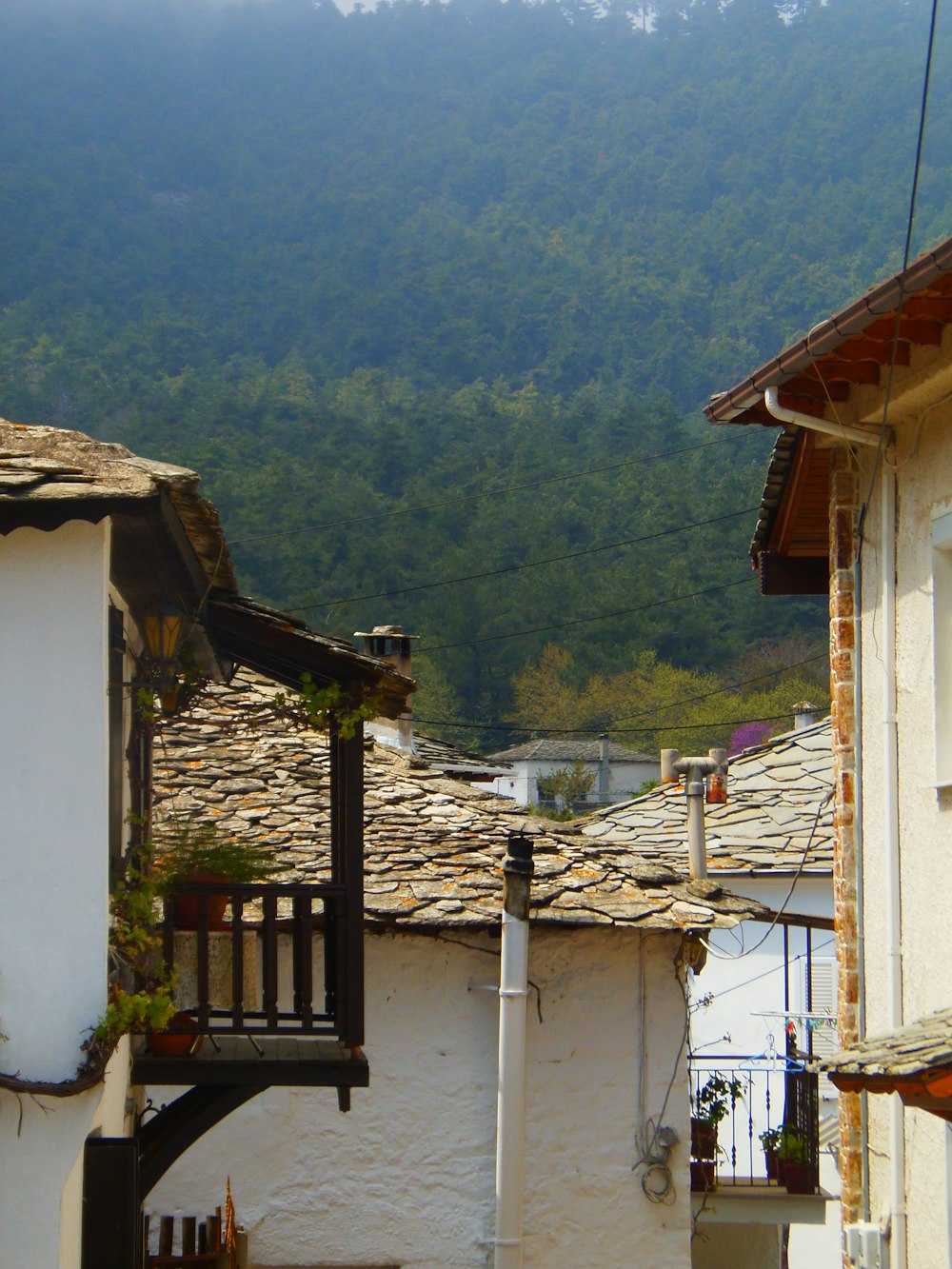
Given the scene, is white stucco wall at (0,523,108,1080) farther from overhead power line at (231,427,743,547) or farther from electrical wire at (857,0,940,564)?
overhead power line at (231,427,743,547)

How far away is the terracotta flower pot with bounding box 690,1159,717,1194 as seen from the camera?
11367 millimetres

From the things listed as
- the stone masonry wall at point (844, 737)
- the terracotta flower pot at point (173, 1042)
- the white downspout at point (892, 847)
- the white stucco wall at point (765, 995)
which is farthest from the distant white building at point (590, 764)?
the terracotta flower pot at point (173, 1042)

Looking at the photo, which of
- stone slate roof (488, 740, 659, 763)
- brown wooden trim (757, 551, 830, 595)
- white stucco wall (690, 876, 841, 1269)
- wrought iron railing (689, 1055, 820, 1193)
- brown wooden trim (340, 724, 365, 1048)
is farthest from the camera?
stone slate roof (488, 740, 659, 763)

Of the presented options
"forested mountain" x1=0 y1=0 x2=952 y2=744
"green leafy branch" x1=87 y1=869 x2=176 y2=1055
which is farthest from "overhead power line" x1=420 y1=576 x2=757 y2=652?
"green leafy branch" x1=87 y1=869 x2=176 y2=1055

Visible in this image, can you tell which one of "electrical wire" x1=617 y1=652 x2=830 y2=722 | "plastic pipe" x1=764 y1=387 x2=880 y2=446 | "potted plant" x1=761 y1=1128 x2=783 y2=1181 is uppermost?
"electrical wire" x1=617 y1=652 x2=830 y2=722

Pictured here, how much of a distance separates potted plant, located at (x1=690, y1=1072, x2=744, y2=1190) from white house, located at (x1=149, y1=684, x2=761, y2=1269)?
4.78ft

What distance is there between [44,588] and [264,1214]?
5.59 meters

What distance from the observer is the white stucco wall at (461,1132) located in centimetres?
955

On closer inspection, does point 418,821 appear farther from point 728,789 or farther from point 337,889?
point 728,789

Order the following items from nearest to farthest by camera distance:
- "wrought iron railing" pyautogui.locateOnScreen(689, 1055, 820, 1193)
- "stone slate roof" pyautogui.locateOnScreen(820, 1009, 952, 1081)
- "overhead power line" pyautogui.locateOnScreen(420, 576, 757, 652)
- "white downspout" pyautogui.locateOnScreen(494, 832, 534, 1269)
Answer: "stone slate roof" pyautogui.locateOnScreen(820, 1009, 952, 1081) < "white downspout" pyautogui.locateOnScreen(494, 832, 534, 1269) < "wrought iron railing" pyautogui.locateOnScreen(689, 1055, 820, 1193) < "overhead power line" pyautogui.locateOnScreen(420, 576, 757, 652)

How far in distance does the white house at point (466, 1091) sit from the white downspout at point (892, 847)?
2166mm

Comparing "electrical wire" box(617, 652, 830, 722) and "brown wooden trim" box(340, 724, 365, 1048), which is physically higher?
"electrical wire" box(617, 652, 830, 722)

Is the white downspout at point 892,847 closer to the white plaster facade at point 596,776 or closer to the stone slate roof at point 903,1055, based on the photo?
the stone slate roof at point 903,1055

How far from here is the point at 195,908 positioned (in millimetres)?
7145
